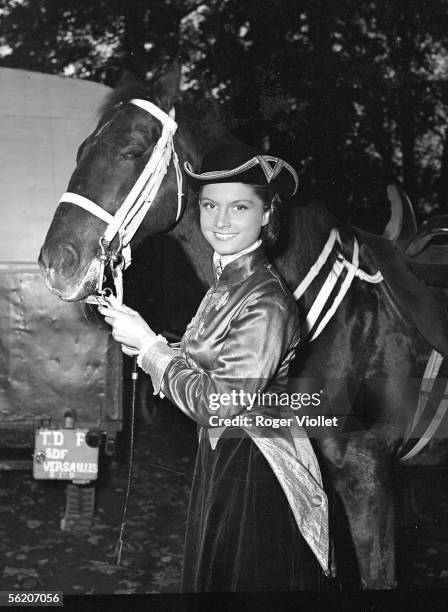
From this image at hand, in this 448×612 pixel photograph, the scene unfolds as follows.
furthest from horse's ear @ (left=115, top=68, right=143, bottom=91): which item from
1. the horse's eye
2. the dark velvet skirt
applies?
the dark velvet skirt

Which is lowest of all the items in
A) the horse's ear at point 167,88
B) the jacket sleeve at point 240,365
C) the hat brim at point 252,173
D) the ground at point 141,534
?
the ground at point 141,534

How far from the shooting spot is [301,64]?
2.36 metres

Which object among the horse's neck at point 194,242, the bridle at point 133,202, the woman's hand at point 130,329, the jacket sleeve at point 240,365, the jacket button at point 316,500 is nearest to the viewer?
the jacket sleeve at point 240,365

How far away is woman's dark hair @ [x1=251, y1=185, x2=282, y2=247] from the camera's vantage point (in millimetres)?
1648

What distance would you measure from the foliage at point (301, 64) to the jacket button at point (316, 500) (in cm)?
107

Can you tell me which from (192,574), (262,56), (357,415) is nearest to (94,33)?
(262,56)

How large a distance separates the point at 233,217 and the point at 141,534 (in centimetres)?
141

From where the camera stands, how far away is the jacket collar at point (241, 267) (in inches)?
63.2

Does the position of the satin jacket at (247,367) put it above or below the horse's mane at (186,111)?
below

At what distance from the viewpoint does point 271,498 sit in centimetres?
169

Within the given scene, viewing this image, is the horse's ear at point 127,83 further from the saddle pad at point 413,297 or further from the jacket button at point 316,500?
the jacket button at point 316,500

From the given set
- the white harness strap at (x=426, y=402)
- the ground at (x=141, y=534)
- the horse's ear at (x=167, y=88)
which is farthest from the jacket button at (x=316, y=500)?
the horse's ear at (x=167, y=88)

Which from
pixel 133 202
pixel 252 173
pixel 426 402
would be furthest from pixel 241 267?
pixel 426 402

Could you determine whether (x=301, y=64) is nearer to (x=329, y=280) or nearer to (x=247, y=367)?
(x=329, y=280)
